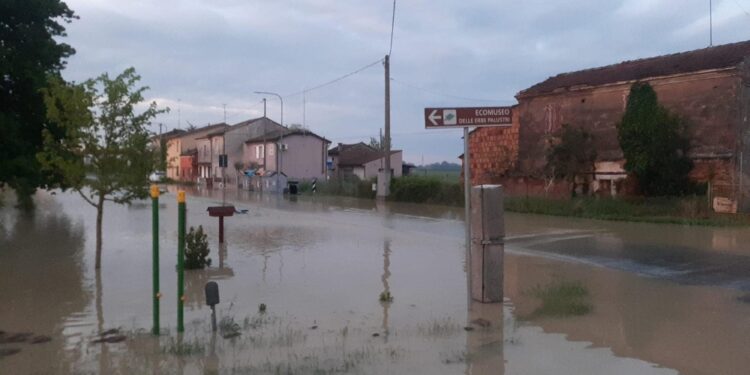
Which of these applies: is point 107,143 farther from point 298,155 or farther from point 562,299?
point 298,155

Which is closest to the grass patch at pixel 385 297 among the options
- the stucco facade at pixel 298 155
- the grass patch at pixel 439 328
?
the grass patch at pixel 439 328

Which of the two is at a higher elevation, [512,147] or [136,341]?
[512,147]

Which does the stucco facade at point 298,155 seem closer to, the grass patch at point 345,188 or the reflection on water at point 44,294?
the grass patch at point 345,188

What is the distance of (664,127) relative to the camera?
2953cm

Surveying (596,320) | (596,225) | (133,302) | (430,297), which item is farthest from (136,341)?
(596,225)

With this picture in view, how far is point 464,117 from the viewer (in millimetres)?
10258

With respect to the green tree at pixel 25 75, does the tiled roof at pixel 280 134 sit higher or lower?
higher

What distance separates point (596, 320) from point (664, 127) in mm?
21297

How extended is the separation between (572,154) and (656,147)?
15.9ft

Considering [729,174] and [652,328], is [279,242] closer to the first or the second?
[652,328]

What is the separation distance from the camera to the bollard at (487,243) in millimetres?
10984

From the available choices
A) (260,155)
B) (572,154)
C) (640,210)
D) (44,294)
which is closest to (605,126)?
(572,154)

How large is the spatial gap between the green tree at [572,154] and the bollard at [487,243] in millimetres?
23641

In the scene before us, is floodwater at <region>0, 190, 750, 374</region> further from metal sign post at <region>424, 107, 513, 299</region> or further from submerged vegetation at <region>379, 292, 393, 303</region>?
metal sign post at <region>424, 107, 513, 299</region>
